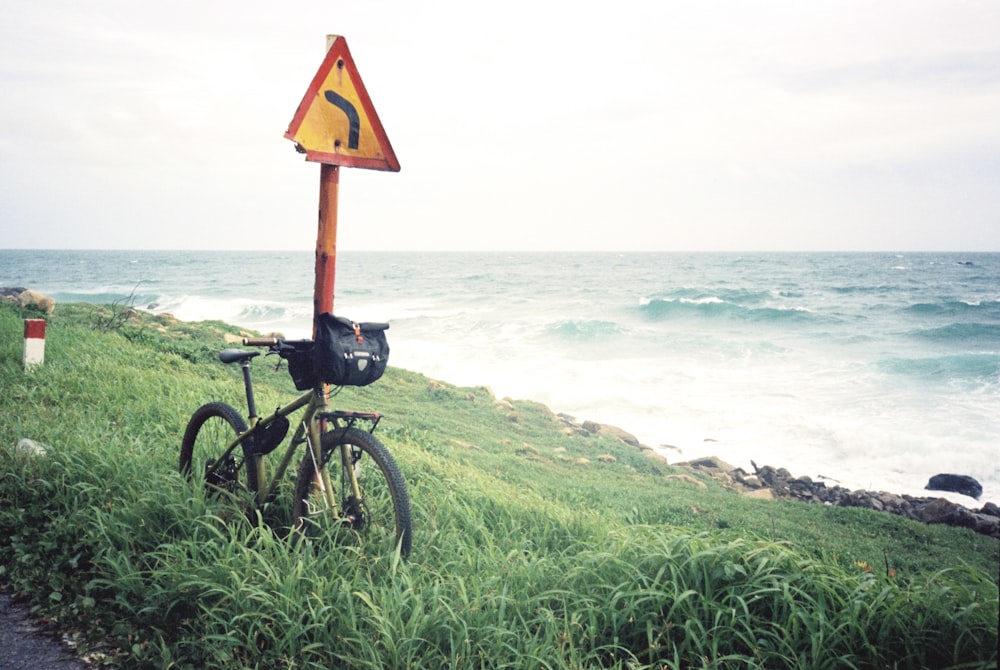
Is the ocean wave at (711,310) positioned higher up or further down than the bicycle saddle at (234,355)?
further down

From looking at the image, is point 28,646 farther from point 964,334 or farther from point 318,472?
point 964,334

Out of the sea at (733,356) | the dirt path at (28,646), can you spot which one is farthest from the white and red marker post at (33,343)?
the dirt path at (28,646)

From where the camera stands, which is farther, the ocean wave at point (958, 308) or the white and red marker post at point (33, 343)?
the ocean wave at point (958, 308)

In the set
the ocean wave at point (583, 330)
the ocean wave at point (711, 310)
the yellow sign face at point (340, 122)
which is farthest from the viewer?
the ocean wave at point (711, 310)

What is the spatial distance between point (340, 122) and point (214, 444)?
→ 2.16m

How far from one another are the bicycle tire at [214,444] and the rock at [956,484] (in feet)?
33.5

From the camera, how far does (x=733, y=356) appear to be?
868 inches

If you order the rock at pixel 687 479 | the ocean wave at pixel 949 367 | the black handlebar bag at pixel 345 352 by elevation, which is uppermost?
the black handlebar bag at pixel 345 352

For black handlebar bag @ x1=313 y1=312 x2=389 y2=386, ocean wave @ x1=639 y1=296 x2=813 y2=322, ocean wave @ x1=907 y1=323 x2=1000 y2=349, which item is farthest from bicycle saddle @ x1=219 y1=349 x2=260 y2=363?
ocean wave @ x1=639 y1=296 x2=813 y2=322

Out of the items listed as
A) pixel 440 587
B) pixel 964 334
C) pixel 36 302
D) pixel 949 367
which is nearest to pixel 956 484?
pixel 440 587

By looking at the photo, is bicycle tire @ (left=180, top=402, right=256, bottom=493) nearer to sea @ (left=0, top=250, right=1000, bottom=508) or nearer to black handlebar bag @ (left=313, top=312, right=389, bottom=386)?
black handlebar bag @ (left=313, top=312, right=389, bottom=386)

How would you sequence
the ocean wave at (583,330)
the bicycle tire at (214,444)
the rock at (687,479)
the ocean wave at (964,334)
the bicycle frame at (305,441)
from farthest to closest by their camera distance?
the ocean wave at (583,330), the ocean wave at (964,334), the rock at (687,479), the bicycle tire at (214,444), the bicycle frame at (305,441)

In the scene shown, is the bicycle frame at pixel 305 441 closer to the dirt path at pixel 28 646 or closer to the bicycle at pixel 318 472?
the bicycle at pixel 318 472

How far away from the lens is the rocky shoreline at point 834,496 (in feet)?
24.5
